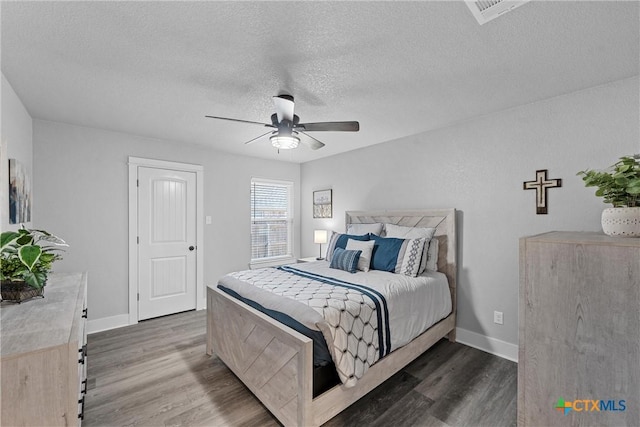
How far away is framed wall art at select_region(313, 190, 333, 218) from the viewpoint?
4801 millimetres

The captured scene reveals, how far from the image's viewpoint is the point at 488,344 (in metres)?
2.90

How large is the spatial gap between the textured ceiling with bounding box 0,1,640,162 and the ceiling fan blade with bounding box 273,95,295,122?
16 centimetres

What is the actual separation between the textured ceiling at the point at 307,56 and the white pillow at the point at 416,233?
127 cm

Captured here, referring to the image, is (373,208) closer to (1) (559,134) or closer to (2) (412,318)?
(2) (412,318)

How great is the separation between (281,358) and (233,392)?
745 mm

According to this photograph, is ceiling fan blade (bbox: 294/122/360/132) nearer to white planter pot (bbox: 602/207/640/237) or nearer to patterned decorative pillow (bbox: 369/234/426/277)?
patterned decorative pillow (bbox: 369/234/426/277)

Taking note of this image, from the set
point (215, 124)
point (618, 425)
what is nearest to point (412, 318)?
point (618, 425)

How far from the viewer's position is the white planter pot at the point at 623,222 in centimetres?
147

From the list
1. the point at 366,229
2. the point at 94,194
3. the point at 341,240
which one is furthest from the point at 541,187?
the point at 94,194

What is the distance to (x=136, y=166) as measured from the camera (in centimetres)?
363

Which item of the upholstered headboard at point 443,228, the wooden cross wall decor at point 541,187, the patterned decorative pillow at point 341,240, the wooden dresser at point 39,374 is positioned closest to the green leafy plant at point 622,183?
the wooden cross wall decor at point 541,187

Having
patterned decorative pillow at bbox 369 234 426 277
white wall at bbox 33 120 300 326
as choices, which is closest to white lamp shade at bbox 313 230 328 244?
patterned decorative pillow at bbox 369 234 426 277

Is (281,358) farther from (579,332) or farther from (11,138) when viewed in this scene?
(11,138)

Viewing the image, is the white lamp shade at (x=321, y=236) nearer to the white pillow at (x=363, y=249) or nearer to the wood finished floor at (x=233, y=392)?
the white pillow at (x=363, y=249)
